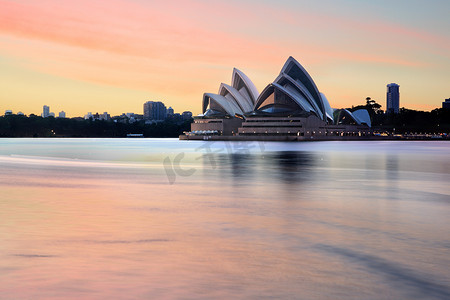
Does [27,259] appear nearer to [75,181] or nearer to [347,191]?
[347,191]

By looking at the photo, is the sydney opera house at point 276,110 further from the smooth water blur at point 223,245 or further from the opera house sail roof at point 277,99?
the smooth water blur at point 223,245

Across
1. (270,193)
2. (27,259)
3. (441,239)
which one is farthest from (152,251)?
(270,193)

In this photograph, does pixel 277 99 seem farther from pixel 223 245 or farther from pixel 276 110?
pixel 223 245

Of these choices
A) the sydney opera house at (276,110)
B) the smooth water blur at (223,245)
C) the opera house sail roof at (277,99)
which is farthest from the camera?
the sydney opera house at (276,110)

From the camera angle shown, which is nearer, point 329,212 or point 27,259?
point 27,259

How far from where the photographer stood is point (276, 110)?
A: 15100cm

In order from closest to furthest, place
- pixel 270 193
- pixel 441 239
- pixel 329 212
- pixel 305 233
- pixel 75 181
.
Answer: pixel 441 239 → pixel 305 233 → pixel 329 212 → pixel 270 193 → pixel 75 181

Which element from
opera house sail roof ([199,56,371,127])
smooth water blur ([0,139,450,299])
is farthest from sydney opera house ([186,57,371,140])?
smooth water blur ([0,139,450,299])

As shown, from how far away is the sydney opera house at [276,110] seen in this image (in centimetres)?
14638

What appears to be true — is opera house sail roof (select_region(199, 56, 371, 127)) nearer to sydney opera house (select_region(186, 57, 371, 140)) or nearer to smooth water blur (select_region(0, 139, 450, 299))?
sydney opera house (select_region(186, 57, 371, 140))

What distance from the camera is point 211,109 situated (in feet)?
558

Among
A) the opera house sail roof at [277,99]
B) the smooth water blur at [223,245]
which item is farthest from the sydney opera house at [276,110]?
the smooth water blur at [223,245]

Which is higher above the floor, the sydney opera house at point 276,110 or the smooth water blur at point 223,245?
the sydney opera house at point 276,110

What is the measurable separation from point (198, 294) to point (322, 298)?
1.59 metres
